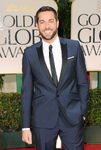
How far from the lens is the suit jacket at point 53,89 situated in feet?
7.25

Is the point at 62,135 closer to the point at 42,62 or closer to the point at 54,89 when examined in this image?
the point at 54,89

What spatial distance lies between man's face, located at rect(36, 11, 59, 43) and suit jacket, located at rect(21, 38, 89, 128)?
0.14 meters

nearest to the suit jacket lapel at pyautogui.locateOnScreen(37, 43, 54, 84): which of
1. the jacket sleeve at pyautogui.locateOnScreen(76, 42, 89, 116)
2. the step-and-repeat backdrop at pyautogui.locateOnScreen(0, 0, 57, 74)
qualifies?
the jacket sleeve at pyautogui.locateOnScreen(76, 42, 89, 116)

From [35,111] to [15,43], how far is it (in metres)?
1.77

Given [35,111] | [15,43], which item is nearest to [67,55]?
[35,111]

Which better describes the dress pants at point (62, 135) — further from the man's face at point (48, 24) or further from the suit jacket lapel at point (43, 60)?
the man's face at point (48, 24)

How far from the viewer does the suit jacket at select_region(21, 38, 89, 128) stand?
87.0 inches

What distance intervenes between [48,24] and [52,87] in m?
0.54

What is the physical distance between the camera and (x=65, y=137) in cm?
224

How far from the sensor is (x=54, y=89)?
7.22ft

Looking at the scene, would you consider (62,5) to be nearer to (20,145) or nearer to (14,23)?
(14,23)

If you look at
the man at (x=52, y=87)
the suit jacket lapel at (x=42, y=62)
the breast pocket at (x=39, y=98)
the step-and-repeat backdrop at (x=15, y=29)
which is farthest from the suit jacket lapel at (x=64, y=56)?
the step-and-repeat backdrop at (x=15, y=29)

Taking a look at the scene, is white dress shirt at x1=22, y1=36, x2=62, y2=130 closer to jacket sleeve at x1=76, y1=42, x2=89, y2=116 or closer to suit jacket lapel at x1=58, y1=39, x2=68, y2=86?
suit jacket lapel at x1=58, y1=39, x2=68, y2=86

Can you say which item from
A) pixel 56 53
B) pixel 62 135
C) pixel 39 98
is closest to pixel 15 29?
pixel 56 53
